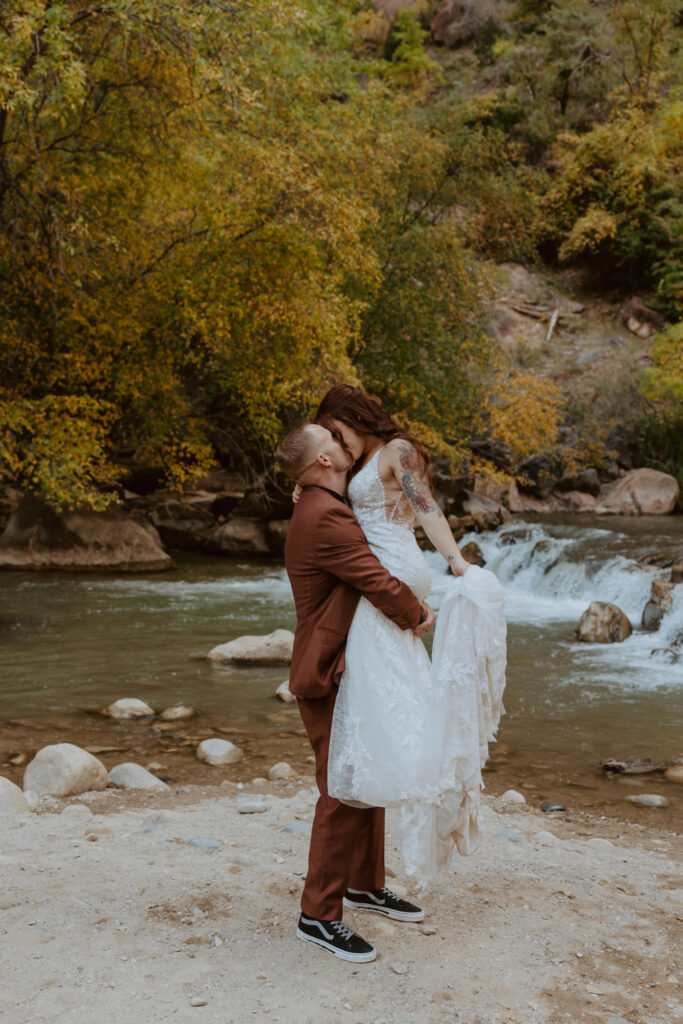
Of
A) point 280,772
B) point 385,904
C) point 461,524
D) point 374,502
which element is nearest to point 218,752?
point 280,772

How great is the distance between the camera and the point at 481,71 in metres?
40.3

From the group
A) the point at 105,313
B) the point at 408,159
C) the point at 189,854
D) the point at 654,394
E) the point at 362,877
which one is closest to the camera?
the point at 362,877

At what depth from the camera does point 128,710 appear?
7.36m

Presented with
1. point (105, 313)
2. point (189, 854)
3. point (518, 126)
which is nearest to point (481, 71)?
point (518, 126)

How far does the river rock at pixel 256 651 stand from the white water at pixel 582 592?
1.81m

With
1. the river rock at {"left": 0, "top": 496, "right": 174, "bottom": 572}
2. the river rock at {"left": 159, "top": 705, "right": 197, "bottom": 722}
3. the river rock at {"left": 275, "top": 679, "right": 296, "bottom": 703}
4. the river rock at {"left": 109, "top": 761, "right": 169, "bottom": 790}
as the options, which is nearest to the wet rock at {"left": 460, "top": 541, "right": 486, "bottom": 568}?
the river rock at {"left": 0, "top": 496, "right": 174, "bottom": 572}

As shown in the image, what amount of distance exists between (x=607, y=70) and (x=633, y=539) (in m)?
23.7

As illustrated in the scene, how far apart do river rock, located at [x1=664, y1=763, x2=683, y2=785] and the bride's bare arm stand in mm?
3837

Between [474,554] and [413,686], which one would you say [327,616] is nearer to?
[413,686]

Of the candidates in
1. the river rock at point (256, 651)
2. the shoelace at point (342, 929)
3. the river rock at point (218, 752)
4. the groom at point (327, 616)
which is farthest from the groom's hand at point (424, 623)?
the river rock at point (256, 651)

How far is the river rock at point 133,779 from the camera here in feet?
18.0

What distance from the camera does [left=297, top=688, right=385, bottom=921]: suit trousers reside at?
3.15 meters

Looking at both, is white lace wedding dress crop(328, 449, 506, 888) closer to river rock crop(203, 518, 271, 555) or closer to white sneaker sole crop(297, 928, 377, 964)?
white sneaker sole crop(297, 928, 377, 964)

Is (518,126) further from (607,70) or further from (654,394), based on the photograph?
(654,394)
